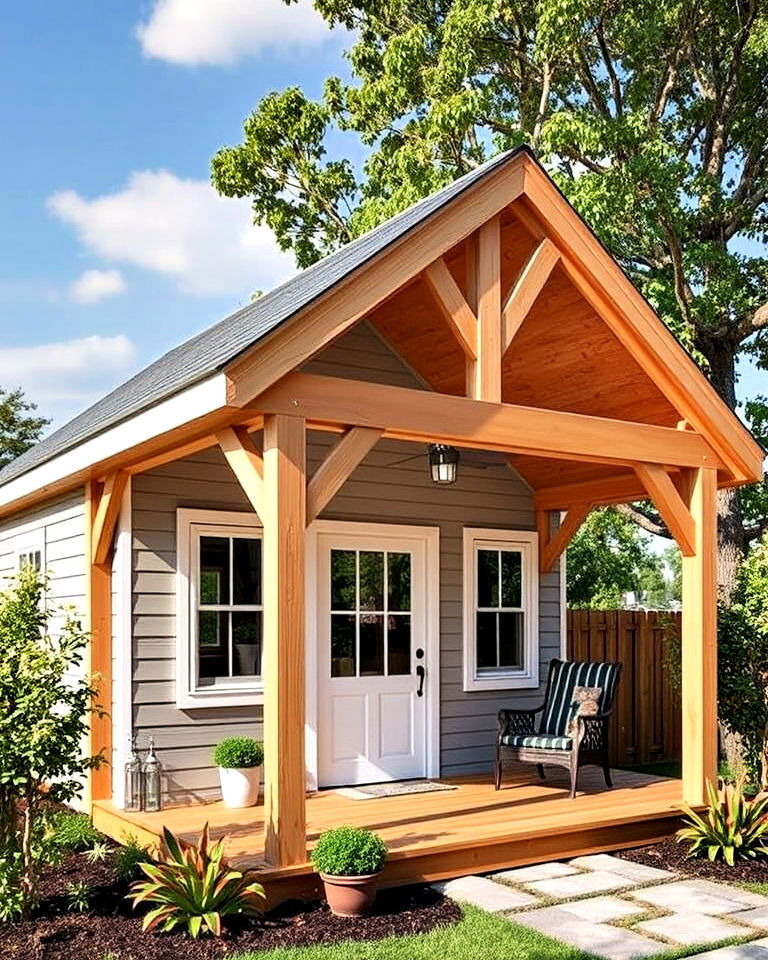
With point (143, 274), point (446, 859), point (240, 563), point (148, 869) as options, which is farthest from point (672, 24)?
point (143, 274)

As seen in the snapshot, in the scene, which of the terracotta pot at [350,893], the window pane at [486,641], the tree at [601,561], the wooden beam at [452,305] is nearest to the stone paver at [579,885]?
the terracotta pot at [350,893]

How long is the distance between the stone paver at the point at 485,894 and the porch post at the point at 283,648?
95 cm

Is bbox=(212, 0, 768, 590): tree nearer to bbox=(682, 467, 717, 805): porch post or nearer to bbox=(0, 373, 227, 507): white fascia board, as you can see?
bbox=(682, 467, 717, 805): porch post

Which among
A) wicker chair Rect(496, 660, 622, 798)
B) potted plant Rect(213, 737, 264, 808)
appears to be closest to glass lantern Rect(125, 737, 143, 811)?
potted plant Rect(213, 737, 264, 808)

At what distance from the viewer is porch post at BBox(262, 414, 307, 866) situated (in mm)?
5309

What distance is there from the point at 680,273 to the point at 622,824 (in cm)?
621

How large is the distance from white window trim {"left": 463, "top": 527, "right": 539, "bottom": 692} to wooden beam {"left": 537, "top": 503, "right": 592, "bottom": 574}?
2.6 inches

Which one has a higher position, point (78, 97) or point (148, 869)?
point (78, 97)

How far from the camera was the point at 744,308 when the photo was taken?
11.1 m

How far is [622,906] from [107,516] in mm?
4163

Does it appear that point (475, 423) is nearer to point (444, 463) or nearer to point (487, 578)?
point (444, 463)

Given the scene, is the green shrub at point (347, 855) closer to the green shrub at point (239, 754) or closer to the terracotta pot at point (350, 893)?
the terracotta pot at point (350, 893)

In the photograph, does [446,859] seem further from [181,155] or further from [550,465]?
[181,155]

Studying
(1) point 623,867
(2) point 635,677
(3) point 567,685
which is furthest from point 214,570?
(2) point 635,677
